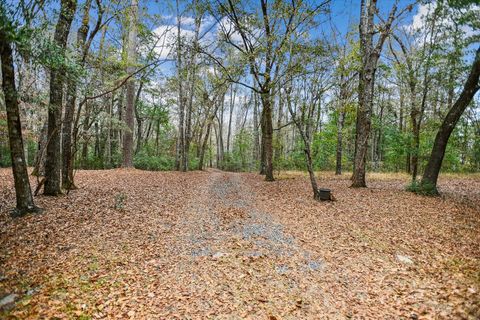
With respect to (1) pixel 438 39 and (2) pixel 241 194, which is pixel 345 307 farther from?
(1) pixel 438 39

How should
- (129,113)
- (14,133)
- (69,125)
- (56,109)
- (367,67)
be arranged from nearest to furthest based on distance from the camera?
(14,133)
(56,109)
(69,125)
(367,67)
(129,113)

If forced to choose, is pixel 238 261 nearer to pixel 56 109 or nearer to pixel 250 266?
pixel 250 266

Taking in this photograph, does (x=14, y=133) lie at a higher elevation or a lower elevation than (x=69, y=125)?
lower

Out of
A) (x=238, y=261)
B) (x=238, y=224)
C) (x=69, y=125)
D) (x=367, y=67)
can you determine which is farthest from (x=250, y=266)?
(x=367, y=67)

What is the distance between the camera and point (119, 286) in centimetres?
395

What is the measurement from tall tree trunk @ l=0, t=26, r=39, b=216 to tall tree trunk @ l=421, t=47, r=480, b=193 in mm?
11667

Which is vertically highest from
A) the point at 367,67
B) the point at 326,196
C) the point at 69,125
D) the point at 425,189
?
the point at 367,67

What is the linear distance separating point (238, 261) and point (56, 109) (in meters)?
6.32

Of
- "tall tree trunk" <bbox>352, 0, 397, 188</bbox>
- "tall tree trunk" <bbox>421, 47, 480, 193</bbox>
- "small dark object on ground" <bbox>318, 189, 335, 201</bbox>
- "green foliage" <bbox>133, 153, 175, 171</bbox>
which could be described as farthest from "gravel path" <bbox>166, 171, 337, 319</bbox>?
"green foliage" <bbox>133, 153, 175, 171</bbox>

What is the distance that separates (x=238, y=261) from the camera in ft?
15.3

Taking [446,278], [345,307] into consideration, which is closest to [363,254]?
[446,278]

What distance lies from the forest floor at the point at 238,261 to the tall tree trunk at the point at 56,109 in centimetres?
56

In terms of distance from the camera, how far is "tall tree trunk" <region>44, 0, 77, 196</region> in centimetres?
683

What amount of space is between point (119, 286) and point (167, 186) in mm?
7509
